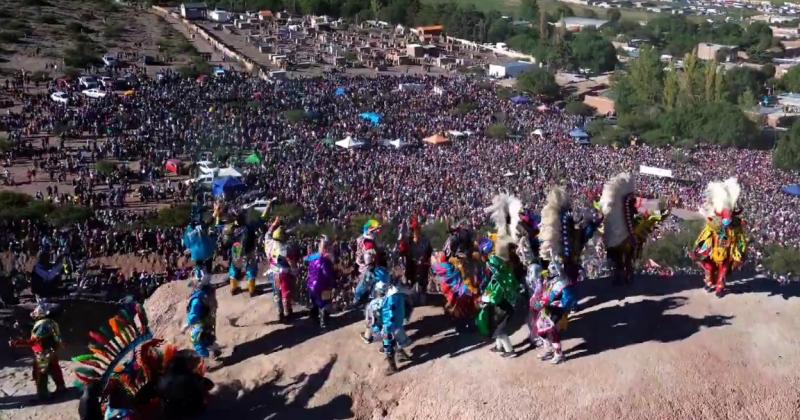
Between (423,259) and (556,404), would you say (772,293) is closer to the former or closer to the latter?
(556,404)

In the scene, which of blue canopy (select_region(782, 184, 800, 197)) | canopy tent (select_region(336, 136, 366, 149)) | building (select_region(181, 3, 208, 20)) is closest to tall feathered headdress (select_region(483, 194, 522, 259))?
blue canopy (select_region(782, 184, 800, 197))

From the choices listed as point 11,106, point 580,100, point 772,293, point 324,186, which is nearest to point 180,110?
point 11,106

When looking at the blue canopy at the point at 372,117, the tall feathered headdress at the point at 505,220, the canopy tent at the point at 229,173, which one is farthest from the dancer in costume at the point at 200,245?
the blue canopy at the point at 372,117

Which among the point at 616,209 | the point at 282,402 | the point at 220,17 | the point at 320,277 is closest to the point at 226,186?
the point at 320,277

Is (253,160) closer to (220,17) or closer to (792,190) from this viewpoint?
(792,190)

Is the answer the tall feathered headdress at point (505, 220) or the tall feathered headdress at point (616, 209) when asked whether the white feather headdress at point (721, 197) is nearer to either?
the tall feathered headdress at point (616, 209)

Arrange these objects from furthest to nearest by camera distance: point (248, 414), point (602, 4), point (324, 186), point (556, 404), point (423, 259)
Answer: point (602, 4), point (324, 186), point (423, 259), point (248, 414), point (556, 404)
